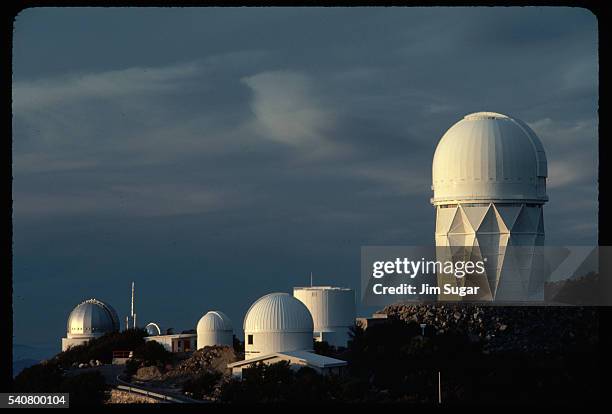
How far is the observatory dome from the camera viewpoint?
8888 centimetres

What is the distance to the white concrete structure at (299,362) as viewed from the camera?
52.2 meters

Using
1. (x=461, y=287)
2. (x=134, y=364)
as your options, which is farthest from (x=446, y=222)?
(x=134, y=364)

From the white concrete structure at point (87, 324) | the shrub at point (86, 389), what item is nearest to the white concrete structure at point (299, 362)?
the shrub at point (86, 389)

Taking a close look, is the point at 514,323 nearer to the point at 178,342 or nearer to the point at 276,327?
the point at 276,327

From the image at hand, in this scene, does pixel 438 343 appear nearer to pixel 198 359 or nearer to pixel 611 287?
pixel 198 359

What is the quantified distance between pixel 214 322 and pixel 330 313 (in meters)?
7.47

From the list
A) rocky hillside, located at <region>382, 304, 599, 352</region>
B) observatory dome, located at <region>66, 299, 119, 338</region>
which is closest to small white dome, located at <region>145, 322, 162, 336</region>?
observatory dome, located at <region>66, 299, 119, 338</region>

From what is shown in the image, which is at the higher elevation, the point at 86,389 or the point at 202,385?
the point at 202,385

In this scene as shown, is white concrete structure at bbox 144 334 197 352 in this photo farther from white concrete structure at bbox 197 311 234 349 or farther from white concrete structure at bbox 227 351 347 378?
white concrete structure at bbox 227 351 347 378

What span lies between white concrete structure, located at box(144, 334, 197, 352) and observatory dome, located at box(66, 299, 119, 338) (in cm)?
1315

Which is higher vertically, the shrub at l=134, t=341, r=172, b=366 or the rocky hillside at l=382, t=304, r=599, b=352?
the rocky hillside at l=382, t=304, r=599, b=352

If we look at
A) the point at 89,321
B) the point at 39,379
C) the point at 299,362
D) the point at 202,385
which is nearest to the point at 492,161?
the point at 299,362

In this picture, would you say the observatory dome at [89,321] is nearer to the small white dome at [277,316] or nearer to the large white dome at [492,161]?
the small white dome at [277,316]

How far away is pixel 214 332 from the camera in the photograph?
72562 millimetres
